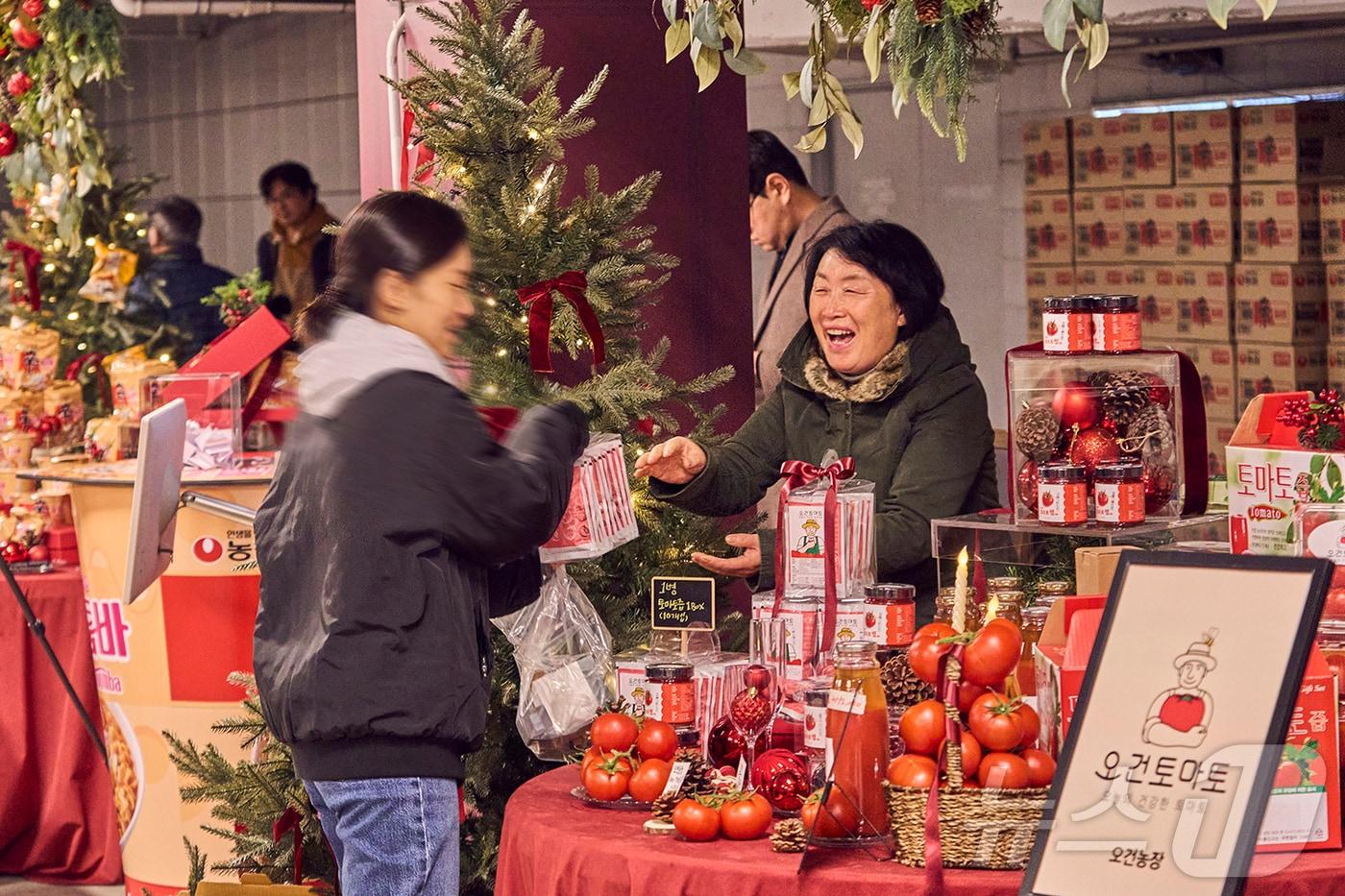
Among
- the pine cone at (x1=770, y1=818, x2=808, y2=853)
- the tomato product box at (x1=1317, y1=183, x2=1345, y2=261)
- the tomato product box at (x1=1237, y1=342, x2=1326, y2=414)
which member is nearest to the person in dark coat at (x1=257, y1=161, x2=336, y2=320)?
the tomato product box at (x1=1237, y1=342, x2=1326, y2=414)

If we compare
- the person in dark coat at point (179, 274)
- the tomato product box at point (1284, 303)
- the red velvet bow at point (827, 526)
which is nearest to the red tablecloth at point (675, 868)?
the red velvet bow at point (827, 526)

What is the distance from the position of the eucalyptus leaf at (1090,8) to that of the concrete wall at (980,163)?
3.73 meters

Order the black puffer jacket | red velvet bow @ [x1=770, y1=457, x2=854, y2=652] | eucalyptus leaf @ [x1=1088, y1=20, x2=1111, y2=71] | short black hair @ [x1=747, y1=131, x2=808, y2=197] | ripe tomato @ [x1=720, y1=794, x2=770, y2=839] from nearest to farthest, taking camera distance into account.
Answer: the black puffer jacket < ripe tomato @ [x1=720, y1=794, x2=770, y2=839] < eucalyptus leaf @ [x1=1088, y1=20, x2=1111, y2=71] < red velvet bow @ [x1=770, y1=457, x2=854, y2=652] < short black hair @ [x1=747, y1=131, x2=808, y2=197]

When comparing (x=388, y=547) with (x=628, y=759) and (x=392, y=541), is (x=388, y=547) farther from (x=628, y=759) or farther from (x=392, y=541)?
(x=628, y=759)

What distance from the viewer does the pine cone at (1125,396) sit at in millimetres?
3123

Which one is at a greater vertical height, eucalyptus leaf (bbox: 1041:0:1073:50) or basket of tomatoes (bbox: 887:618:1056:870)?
eucalyptus leaf (bbox: 1041:0:1073:50)

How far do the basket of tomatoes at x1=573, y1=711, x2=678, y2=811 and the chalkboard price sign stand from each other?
0.78 ft

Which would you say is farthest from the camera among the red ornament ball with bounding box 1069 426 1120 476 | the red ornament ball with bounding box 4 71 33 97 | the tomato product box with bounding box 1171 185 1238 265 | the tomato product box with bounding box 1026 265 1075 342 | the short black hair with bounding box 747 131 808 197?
the tomato product box with bounding box 1026 265 1075 342

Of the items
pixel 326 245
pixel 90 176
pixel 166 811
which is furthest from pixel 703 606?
pixel 326 245

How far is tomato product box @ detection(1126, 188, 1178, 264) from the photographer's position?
600 cm

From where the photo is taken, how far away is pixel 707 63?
2975mm

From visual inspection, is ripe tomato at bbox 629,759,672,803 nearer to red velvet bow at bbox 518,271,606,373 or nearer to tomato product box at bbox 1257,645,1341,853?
tomato product box at bbox 1257,645,1341,853

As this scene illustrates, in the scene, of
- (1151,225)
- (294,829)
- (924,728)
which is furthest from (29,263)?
(924,728)

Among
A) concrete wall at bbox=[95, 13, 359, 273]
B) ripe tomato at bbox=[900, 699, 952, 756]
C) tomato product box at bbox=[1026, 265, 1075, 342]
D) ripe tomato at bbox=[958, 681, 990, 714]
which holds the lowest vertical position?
ripe tomato at bbox=[900, 699, 952, 756]
